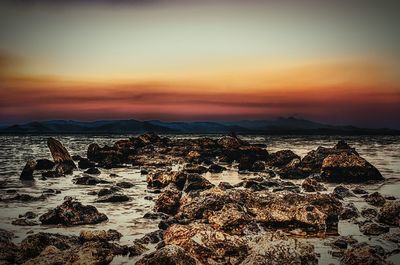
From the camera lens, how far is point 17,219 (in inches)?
424

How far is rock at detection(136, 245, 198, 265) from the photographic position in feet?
23.0

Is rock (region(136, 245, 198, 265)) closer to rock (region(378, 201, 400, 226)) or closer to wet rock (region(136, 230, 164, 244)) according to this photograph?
wet rock (region(136, 230, 164, 244))

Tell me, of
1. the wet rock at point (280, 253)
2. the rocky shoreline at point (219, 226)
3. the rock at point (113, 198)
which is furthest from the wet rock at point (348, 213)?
the rock at point (113, 198)

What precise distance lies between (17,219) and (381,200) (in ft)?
38.9

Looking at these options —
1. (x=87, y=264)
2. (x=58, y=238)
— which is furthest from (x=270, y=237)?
(x=58, y=238)

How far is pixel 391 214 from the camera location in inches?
401

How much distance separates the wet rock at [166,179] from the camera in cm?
1672

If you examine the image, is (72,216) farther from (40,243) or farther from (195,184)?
(195,184)

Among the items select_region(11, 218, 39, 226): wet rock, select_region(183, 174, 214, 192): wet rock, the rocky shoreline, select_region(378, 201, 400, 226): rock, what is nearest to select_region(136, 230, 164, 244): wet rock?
the rocky shoreline

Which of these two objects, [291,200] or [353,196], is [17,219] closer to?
[291,200]

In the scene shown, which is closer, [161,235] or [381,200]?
[161,235]

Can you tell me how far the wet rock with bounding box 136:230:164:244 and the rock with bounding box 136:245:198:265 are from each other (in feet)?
4.41

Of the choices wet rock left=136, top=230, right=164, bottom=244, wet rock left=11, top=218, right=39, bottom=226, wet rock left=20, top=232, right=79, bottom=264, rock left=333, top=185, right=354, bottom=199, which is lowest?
rock left=333, top=185, right=354, bottom=199

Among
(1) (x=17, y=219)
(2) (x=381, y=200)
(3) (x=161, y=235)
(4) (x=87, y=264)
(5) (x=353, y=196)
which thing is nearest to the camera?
(4) (x=87, y=264)
